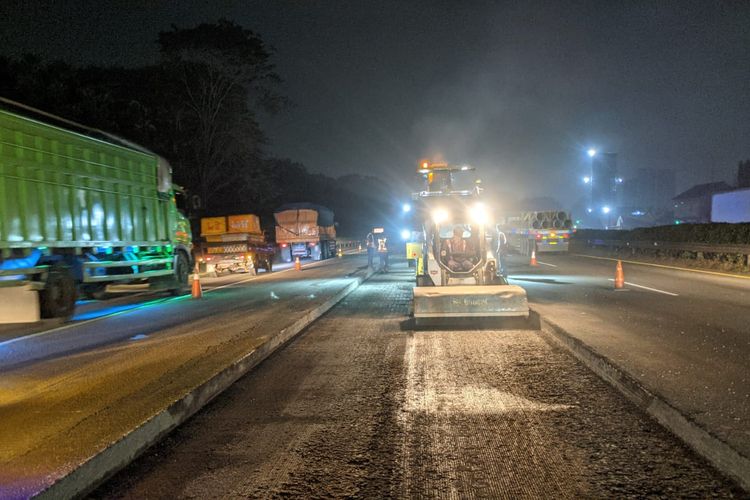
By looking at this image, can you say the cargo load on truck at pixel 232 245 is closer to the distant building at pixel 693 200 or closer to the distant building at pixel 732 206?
the distant building at pixel 732 206

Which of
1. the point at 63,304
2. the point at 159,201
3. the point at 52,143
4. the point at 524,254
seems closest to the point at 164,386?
the point at 63,304

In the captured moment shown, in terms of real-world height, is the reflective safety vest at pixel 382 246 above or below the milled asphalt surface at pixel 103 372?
above

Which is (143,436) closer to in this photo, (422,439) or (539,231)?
(422,439)

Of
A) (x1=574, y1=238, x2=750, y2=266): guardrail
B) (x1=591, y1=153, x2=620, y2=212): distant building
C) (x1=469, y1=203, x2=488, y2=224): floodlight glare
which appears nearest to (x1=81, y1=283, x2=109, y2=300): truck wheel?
(x1=469, y1=203, x2=488, y2=224): floodlight glare

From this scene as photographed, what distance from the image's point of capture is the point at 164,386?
20.6 feet

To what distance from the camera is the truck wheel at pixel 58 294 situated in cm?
1152

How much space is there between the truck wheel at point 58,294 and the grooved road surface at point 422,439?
6141mm

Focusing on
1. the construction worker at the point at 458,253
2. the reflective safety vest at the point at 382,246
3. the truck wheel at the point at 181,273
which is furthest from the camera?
the reflective safety vest at the point at 382,246

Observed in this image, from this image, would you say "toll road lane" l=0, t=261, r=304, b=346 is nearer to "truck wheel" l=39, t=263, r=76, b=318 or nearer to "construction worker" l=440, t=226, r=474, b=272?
"truck wheel" l=39, t=263, r=76, b=318

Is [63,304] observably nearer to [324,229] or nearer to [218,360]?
[218,360]

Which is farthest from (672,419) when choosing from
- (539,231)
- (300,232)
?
(300,232)

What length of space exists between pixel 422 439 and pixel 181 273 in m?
15.1

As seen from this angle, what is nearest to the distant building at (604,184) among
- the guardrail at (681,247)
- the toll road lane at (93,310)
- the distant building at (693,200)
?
the distant building at (693,200)

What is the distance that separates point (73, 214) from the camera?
41.5 feet
